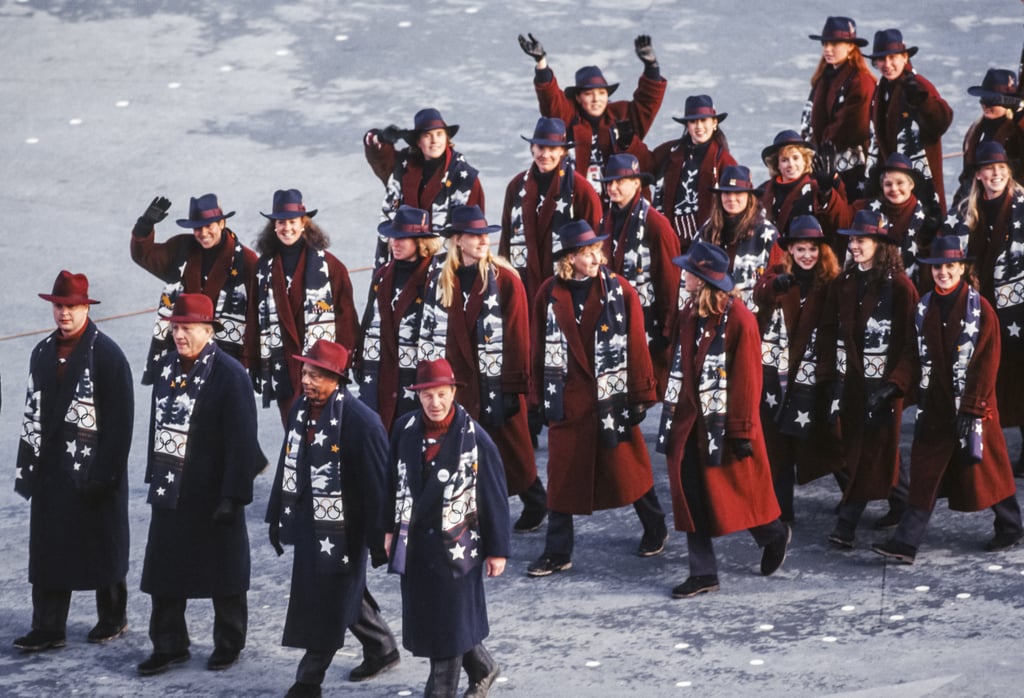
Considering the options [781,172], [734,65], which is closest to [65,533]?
[781,172]

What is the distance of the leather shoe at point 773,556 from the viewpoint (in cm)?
951

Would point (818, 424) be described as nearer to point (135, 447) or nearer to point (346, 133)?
point (135, 447)

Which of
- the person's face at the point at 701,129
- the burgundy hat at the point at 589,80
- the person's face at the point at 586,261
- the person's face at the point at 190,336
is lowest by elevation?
the person's face at the point at 190,336

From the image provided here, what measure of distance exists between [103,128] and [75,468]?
29.1 feet

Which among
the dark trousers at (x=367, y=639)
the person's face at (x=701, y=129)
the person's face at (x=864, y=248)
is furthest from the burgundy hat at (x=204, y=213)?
the person's face at (x=864, y=248)

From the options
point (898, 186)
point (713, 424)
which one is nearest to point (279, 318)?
point (713, 424)

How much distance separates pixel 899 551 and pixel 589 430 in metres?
1.70

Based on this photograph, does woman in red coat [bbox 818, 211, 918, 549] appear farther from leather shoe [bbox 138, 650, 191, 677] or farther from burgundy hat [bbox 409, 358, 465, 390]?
leather shoe [bbox 138, 650, 191, 677]

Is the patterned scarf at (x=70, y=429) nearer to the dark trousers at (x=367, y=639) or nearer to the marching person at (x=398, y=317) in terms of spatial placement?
the dark trousers at (x=367, y=639)

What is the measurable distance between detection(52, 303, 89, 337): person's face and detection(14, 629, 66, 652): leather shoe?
147 centimetres

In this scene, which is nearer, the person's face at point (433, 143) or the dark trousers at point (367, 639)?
the dark trousers at point (367, 639)

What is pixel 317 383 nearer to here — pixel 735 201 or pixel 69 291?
pixel 69 291

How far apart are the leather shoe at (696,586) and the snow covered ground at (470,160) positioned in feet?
0.20

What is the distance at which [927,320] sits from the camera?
377 inches
